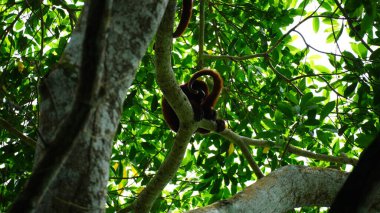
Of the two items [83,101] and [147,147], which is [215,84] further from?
[83,101]

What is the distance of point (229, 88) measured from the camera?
5.58 metres

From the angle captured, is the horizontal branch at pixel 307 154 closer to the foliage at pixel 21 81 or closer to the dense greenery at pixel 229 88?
the dense greenery at pixel 229 88

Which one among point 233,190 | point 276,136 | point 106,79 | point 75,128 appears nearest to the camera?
point 75,128

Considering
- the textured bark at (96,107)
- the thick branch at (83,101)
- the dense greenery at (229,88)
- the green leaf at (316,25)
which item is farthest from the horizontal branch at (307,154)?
the thick branch at (83,101)

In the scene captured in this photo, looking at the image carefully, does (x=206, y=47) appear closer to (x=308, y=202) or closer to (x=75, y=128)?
(x=308, y=202)

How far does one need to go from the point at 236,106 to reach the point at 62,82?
3.99m

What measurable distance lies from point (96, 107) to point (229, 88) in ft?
13.6

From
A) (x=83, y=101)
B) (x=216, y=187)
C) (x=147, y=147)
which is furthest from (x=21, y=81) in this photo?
(x=83, y=101)

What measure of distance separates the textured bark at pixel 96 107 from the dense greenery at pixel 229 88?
2.35 meters

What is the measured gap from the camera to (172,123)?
554 centimetres

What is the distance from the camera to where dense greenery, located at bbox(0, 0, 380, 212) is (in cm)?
434

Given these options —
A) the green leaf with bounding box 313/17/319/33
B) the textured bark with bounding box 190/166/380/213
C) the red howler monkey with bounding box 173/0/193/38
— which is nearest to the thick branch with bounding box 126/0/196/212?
the textured bark with bounding box 190/166/380/213

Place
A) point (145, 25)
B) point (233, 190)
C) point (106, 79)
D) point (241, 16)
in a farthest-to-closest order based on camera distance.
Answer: point (241, 16), point (233, 190), point (145, 25), point (106, 79)

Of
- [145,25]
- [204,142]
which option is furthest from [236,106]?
[145,25]
